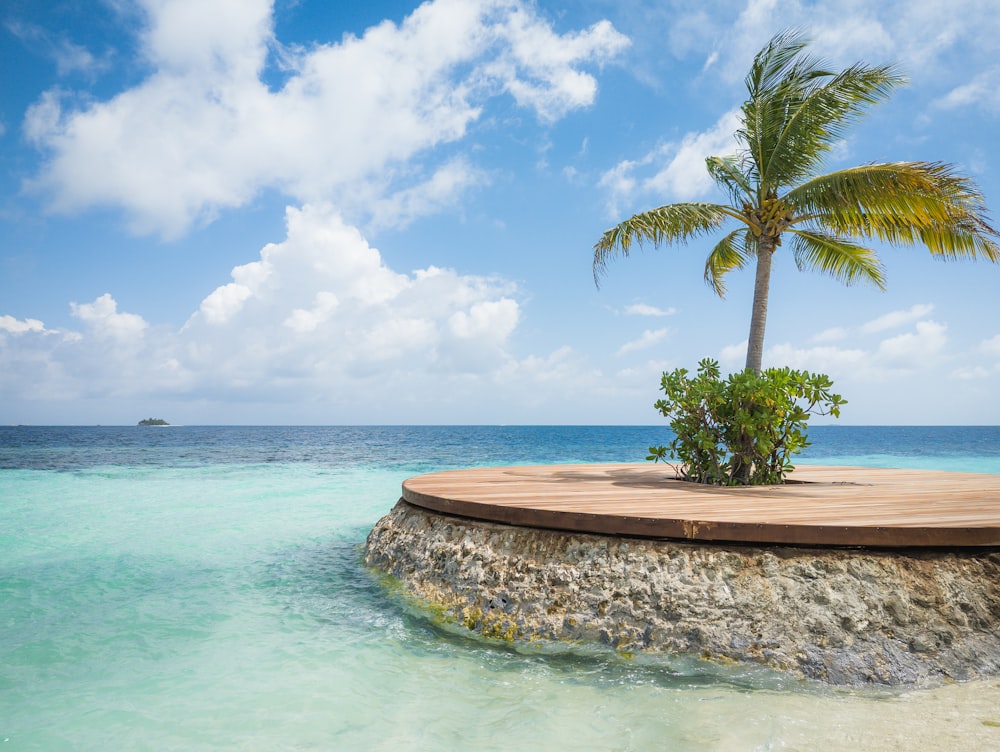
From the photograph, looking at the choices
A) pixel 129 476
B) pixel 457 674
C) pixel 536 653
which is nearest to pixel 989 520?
pixel 536 653

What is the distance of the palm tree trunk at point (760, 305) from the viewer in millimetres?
6766

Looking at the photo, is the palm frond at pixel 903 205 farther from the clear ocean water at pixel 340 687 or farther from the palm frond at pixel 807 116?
the clear ocean water at pixel 340 687

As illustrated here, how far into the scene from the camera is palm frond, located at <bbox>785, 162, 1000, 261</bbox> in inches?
237

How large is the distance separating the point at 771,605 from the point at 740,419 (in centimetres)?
267

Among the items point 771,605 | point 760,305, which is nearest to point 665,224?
point 760,305

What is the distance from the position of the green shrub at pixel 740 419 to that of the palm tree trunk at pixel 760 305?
1075mm

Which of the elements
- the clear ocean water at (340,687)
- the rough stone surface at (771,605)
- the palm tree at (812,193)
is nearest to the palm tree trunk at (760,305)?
the palm tree at (812,193)

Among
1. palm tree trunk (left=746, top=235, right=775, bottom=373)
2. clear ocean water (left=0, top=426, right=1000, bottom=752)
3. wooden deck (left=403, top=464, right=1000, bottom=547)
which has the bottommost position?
clear ocean water (left=0, top=426, right=1000, bottom=752)

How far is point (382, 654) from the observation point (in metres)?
3.47

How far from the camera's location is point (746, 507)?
391 cm

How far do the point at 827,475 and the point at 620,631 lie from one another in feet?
15.2

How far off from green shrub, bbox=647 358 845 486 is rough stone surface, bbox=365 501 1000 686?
2.29m

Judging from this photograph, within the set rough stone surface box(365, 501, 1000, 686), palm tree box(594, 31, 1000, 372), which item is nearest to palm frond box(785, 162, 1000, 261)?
palm tree box(594, 31, 1000, 372)

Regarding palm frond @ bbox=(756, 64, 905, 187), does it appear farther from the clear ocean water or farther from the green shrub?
the clear ocean water
